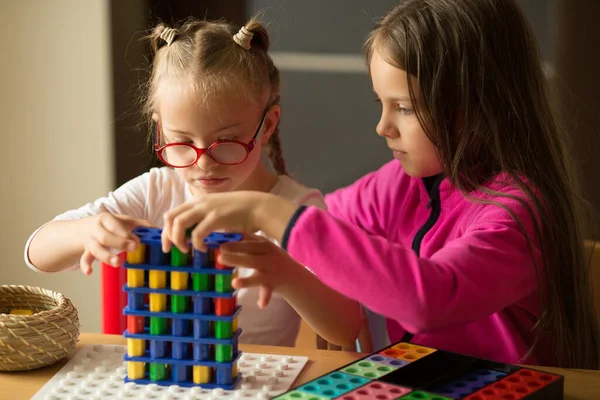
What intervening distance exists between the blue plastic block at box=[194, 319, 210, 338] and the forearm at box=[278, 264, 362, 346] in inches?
7.5

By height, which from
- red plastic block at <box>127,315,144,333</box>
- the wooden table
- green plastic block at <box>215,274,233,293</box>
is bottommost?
the wooden table

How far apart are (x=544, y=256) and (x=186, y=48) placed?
2.22 ft

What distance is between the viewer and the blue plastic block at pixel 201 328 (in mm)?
1068

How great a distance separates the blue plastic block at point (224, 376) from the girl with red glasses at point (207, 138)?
203mm

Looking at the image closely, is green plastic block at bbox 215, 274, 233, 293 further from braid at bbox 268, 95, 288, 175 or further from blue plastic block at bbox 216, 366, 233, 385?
braid at bbox 268, 95, 288, 175

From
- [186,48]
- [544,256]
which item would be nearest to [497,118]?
[544,256]

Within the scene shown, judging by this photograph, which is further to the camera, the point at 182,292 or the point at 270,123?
the point at 270,123

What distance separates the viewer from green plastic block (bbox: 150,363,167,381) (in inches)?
43.0

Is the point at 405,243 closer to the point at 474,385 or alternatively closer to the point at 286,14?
the point at 474,385

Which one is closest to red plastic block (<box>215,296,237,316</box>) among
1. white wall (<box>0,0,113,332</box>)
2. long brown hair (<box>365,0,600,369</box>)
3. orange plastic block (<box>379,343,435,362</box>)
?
orange plastic block (<box>379,343,435,362</box>)

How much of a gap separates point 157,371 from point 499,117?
66 cm

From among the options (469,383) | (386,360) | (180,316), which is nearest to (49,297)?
(180,316)

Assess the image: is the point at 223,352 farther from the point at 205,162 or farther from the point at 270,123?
the point at 270,123

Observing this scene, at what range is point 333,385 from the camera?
103 centimetres
